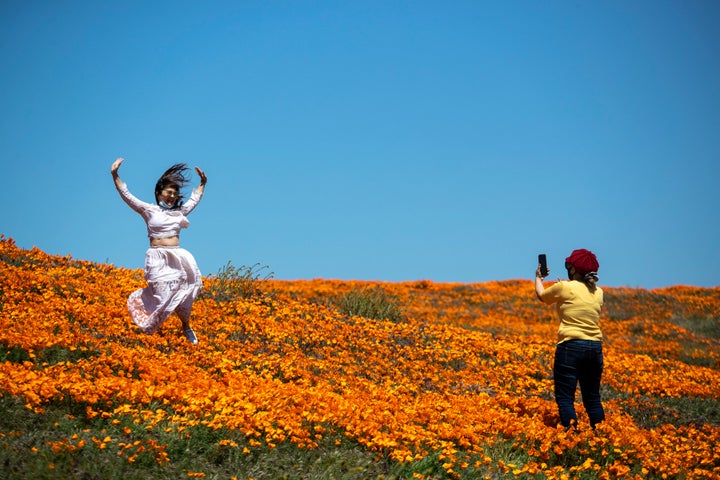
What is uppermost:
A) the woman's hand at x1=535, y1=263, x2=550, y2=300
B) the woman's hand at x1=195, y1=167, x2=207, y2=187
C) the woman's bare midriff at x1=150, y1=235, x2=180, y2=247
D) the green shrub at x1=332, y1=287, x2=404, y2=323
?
the woman's hand at x1=195, y1=167, x2=207, y2=187

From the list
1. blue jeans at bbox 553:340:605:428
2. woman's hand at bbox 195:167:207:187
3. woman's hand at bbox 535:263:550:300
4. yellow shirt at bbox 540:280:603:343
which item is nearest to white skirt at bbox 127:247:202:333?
woman's hand at bbox 195:167:207:187

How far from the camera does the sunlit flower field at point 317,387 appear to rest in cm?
718

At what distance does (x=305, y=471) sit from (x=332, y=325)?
8.58m

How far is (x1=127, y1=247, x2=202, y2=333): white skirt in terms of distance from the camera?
11430 mm

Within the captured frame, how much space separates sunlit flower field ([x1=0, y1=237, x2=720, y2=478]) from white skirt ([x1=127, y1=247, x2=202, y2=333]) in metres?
0.39

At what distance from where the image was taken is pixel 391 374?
12.3m

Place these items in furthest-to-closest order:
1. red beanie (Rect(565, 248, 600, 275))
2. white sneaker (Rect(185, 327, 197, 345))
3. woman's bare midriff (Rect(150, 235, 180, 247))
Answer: white sneaker (Rect(185, 327, 197, 345)) → woman's bare midriff (Rect(150, 235, 180, 247)) → red beanie (Rect(565, 248, 600, 275))

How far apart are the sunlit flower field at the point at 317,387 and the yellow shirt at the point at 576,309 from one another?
126 centimetres

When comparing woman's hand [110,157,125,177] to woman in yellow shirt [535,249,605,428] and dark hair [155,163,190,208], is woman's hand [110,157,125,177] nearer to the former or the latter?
dark hair [155,163,190,208]

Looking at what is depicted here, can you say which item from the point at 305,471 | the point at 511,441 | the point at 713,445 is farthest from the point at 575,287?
the point at 305,471

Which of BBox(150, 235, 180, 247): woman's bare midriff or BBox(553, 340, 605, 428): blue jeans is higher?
BBox(150, 235, 180, 247): woman's bare midriff

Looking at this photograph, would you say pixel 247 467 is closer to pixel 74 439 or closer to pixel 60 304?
pixel 74 439

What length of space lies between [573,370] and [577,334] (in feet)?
1.66

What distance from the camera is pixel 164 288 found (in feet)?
37.4
